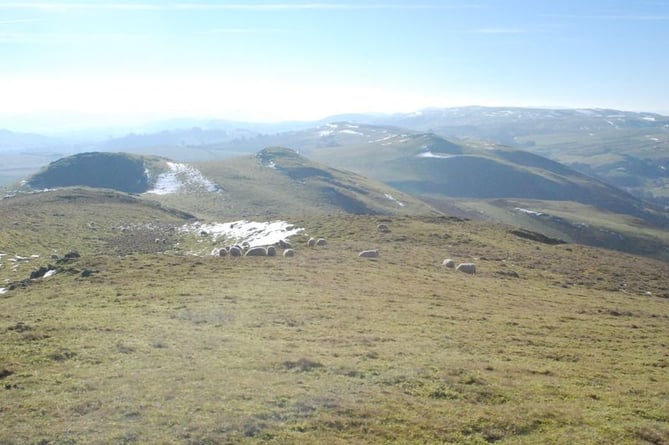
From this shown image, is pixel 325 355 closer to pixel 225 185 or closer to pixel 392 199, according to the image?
pixel 225 185

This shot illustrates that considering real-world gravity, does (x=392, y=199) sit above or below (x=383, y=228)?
below

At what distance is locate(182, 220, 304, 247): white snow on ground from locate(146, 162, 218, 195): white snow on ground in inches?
3112

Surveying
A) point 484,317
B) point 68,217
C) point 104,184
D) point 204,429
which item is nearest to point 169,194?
point 104,184

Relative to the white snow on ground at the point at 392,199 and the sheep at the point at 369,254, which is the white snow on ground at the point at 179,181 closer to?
the white snow on ground at the point at 392,199

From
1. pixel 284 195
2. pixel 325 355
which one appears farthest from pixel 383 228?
pixel 284 195

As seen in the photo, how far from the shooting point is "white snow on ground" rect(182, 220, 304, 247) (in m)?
54.8

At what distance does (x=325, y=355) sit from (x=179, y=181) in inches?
5547

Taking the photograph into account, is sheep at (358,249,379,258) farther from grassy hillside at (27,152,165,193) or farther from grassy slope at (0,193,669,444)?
grassy hillside at (27,152,165,193)

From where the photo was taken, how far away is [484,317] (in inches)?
1099

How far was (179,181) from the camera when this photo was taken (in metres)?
151

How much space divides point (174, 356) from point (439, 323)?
13801 mm

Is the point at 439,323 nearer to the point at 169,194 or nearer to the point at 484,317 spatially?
the point at 484,317

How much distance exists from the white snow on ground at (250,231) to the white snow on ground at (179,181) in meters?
79.0

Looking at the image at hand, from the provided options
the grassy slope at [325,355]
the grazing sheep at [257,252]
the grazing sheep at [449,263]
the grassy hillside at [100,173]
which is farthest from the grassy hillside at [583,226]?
the grazing sheep at [257,252]
